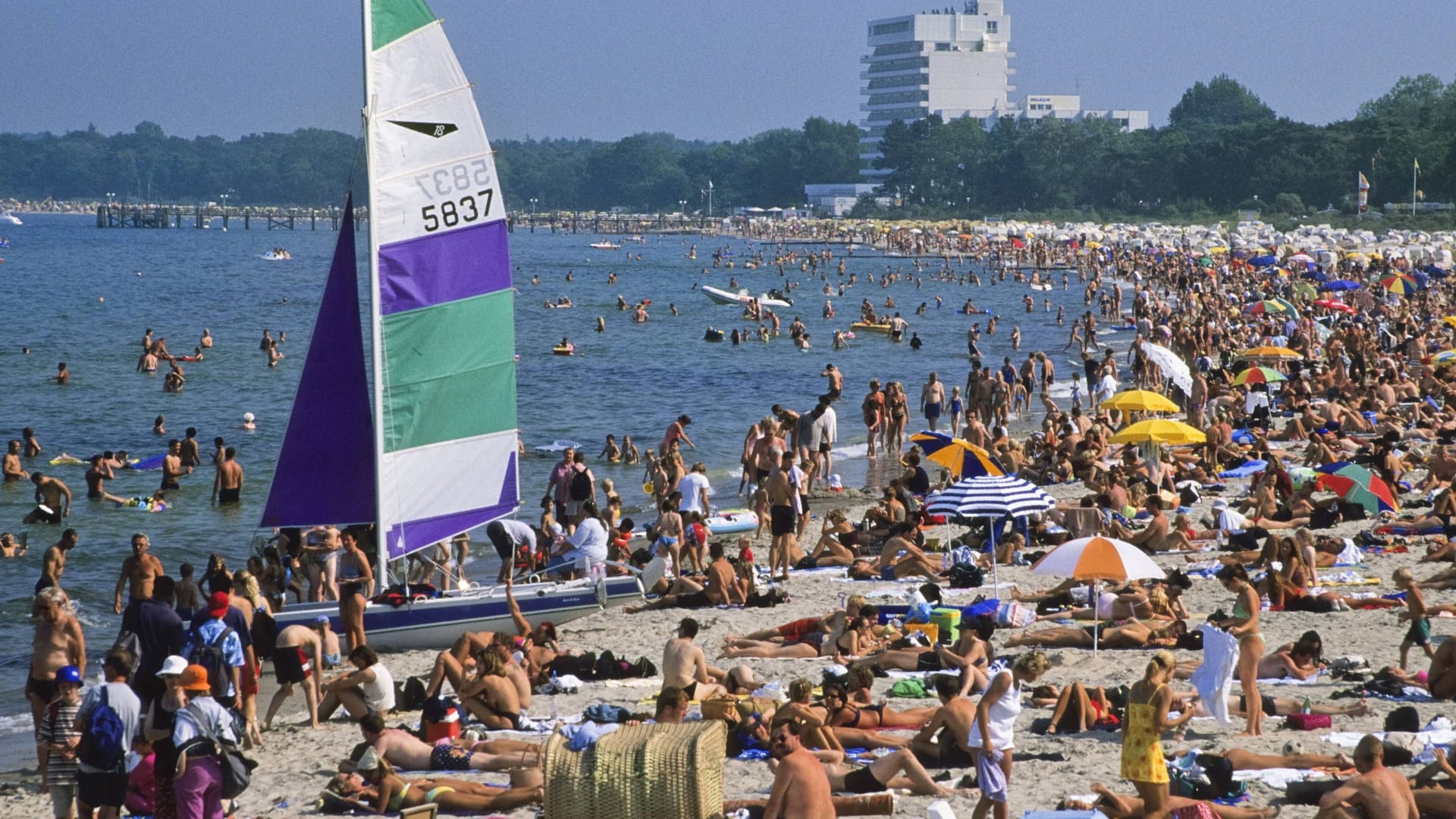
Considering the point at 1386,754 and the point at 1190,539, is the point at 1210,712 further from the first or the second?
the point at 1190,539

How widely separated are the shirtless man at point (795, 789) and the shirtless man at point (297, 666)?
14.9 ft

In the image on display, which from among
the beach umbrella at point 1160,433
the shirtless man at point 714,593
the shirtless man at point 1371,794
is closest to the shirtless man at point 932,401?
the beach umbrella at point 1160,433

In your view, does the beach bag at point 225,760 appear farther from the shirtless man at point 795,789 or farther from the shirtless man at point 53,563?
the shirtless man at point 53,563

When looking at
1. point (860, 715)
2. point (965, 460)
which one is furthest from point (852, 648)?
point (965, 460)

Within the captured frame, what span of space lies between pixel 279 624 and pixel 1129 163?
122105 millimetres

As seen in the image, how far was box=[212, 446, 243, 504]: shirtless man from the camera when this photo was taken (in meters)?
22.1

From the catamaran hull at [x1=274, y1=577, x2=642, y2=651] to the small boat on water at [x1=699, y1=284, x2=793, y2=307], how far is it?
48.3 metres

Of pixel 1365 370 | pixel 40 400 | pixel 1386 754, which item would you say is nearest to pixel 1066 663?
pixel 1386 754

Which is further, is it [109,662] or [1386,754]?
[1386,754]

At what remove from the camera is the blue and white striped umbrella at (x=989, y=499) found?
1371 centimetres

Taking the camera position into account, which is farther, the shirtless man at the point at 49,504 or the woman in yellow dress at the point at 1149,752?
the shirtless man at the point at 49,504

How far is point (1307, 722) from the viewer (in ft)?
33.9

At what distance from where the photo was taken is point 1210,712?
406 inches

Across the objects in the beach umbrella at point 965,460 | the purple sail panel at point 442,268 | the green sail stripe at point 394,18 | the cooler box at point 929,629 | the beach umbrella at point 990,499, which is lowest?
the cooler box at point 929,629
